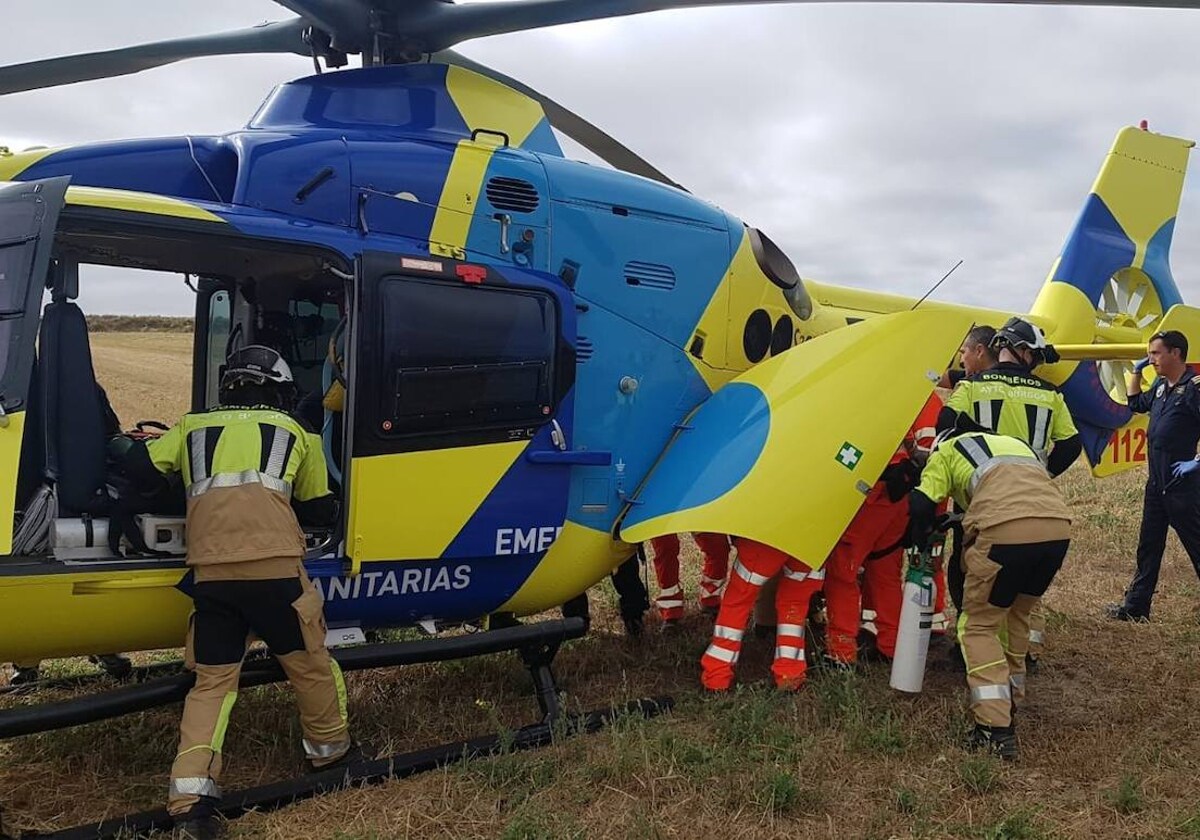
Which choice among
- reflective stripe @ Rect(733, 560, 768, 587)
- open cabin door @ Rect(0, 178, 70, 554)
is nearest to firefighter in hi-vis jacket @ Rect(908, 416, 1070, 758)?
reflective stripe @ Rect(733, 560, 768, 587)

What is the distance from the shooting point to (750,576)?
4.82m

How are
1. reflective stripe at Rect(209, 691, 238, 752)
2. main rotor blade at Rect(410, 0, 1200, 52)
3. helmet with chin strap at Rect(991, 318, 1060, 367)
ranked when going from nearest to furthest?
reflective stripe at Rect(209, 691, 238, 752) < main rotor blade at Rect(410, 0, 1200, 52) < helmet with chin strap at Rect(991, 318, 1060, 367)

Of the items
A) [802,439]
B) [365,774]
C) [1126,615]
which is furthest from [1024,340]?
[365,774]

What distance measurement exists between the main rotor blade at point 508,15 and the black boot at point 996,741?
3.19 metres

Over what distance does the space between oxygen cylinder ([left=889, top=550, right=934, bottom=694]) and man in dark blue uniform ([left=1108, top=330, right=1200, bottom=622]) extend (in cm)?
259

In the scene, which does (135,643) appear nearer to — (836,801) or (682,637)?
(836,801)

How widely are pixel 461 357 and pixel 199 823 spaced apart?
2076 millimetres

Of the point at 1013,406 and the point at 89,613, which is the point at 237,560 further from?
the point at 1013,406

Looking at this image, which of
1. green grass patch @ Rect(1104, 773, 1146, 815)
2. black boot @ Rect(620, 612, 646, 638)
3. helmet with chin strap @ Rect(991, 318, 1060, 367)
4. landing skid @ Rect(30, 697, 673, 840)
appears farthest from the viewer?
black boot @ Rect(620, 612, 646, 638)

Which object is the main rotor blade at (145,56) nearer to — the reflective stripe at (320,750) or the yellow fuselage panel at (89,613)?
the yellow fuselage panel at (89,613)

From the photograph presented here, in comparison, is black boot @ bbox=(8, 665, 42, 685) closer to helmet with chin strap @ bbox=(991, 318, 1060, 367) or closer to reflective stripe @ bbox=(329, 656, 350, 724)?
reflective stripe @ bbox=(329, 656, 350, 724)

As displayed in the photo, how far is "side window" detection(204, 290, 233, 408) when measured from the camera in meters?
5.45

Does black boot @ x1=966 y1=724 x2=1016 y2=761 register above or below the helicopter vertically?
below

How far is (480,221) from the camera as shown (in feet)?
14.7
